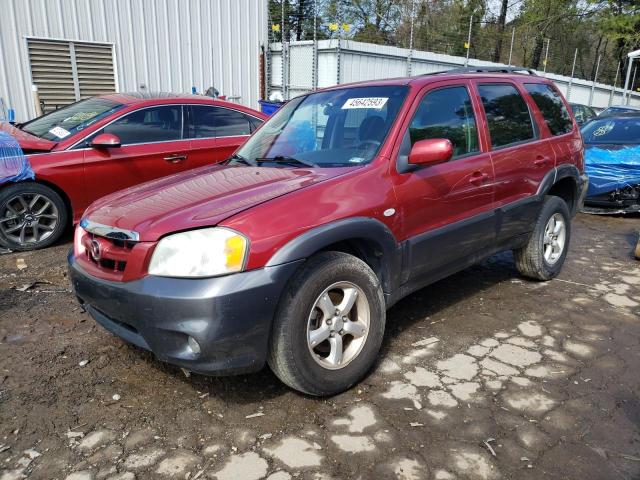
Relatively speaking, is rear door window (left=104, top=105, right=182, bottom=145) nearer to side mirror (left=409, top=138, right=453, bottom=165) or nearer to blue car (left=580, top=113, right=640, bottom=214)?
side mirror (left=409, top=138, right=453, bottom=165)

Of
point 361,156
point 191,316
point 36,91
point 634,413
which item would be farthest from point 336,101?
point 36,91

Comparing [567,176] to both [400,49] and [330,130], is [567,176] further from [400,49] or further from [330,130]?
[400,49]

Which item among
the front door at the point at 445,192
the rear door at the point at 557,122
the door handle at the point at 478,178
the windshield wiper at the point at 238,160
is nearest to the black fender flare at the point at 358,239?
the front door at the point at 445,192

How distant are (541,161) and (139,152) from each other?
4.08m

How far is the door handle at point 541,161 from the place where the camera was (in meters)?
4.16

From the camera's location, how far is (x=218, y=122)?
6359 mm

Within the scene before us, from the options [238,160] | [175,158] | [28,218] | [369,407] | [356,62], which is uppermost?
[356,62]

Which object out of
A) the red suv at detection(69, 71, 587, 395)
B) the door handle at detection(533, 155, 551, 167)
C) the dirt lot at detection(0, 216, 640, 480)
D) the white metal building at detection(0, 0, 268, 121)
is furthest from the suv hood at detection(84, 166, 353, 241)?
the white metal building at detection(0, 0, 268, 121)

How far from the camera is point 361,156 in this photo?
10.3 feet

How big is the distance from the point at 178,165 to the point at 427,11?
21588mm

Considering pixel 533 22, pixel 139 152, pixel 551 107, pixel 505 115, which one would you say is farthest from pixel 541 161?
pixel 533 22

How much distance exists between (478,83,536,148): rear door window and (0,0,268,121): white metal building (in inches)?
356

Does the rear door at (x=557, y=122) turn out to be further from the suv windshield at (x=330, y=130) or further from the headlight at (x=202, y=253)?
the headlight at (x=202, y=253)

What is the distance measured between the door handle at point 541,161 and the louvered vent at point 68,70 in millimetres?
9467
